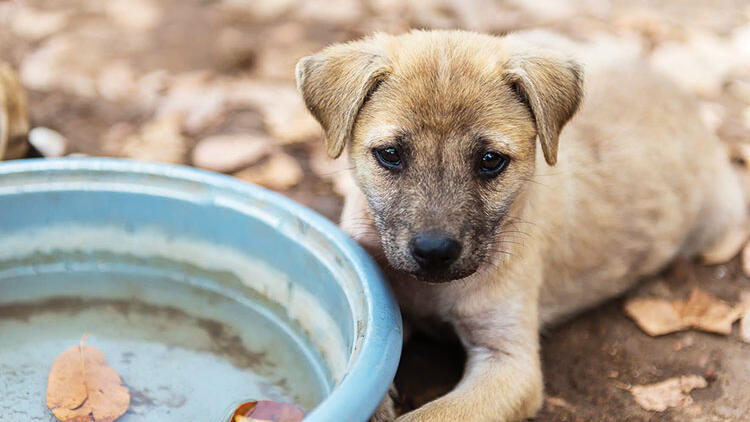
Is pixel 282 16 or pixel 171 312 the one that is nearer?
pixel 171 312

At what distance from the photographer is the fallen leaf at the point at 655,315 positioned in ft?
14.2

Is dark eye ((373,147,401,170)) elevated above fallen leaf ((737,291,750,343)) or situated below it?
above

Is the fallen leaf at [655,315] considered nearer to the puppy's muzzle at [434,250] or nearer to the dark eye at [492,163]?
the dark eye at [492,163]

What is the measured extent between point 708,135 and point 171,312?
3.14 metres

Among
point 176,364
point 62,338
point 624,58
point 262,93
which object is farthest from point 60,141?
point 624,58

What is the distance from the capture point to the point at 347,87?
3457 millimetres

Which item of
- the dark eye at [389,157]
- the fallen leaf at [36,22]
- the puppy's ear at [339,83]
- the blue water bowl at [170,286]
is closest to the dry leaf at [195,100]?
the fallen leaf at [36,22]

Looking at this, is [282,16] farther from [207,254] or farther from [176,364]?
[176,364]

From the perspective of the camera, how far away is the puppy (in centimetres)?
326

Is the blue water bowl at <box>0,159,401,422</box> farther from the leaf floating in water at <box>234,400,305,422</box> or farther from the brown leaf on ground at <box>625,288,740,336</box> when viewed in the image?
the brown leaf on ground at <box>625,288,740,336</box>

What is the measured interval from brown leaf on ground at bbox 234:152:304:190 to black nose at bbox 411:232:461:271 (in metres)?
2.08

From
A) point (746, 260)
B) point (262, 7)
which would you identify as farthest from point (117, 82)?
point (746, 260)

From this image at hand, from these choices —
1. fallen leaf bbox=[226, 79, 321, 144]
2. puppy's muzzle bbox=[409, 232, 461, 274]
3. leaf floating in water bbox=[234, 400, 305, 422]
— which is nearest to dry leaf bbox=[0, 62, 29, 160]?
fallen leaf bbox=[226, 79, 321, 144]

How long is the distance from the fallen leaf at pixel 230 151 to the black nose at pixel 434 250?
2.32 metres
